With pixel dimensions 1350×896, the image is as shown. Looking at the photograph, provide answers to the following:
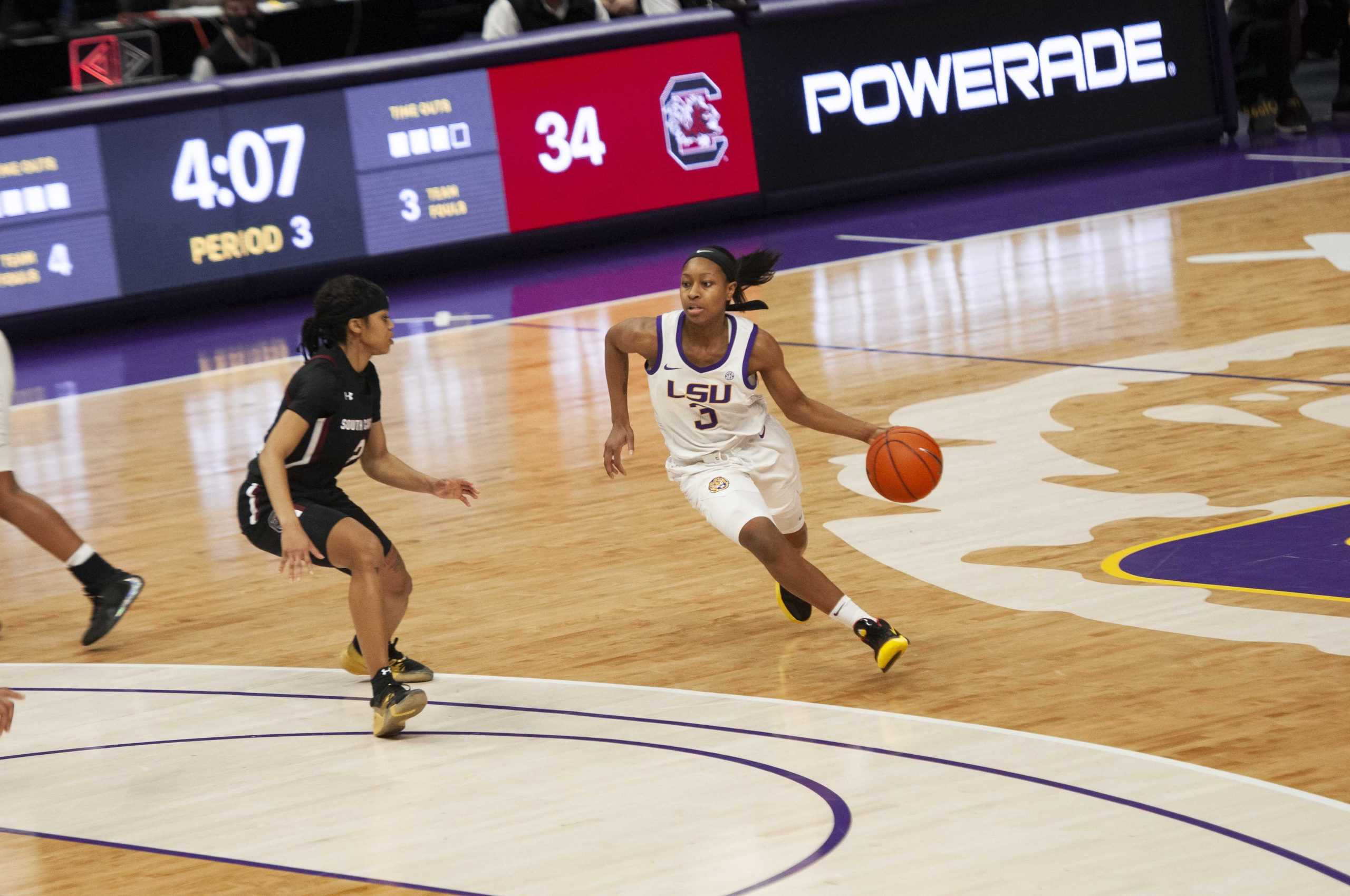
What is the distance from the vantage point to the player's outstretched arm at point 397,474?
20.9 feet

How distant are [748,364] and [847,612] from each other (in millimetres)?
924

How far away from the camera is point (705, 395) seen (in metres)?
6.51

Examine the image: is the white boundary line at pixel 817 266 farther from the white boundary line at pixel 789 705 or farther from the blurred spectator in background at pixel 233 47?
the white boundary line at pixel 789 705

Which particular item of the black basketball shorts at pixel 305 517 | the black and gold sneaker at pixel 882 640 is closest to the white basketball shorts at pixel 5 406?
the black basketball shorts at pixel 305 517

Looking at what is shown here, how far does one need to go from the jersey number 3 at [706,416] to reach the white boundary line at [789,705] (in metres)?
0.93

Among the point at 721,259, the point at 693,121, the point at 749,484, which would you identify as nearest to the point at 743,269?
the point at 721,259

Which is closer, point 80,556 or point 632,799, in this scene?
point 632,799

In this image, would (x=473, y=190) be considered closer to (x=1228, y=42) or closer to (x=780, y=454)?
(x=1228, y=42)

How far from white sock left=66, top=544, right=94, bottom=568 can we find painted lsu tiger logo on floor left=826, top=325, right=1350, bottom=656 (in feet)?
9.75

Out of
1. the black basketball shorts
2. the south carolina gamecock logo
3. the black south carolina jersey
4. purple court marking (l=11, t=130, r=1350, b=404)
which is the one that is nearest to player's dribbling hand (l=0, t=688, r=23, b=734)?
the black basketball shorts

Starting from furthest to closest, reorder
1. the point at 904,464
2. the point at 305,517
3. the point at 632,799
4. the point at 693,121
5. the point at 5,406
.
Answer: the point at 693,121
the point at 5,406
the point at 904,464
the point at 305,517
the point at 632,799

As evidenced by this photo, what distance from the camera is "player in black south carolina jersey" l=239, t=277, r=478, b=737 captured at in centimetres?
598

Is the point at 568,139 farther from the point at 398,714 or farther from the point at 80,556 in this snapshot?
the point at 398,714

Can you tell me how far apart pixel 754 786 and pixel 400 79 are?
34.8ft
